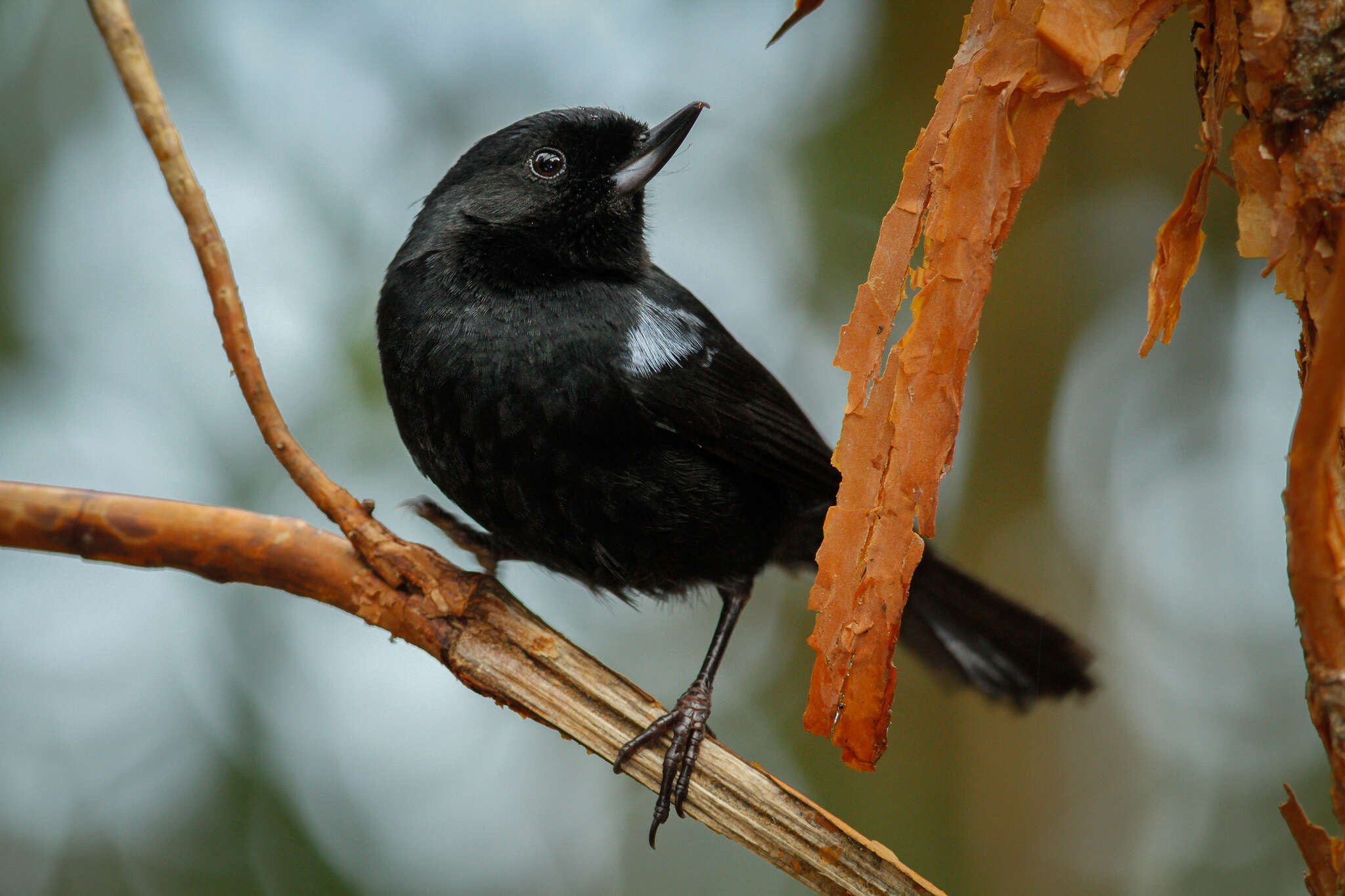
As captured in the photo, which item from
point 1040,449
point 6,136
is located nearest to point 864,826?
point 1040,449

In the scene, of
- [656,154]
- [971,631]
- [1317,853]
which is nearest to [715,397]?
[656,154]

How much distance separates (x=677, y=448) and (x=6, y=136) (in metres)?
3.89

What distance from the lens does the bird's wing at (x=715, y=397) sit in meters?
2.49

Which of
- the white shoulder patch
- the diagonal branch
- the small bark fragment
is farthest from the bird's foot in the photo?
→ the small bark fragment

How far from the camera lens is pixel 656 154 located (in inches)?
111

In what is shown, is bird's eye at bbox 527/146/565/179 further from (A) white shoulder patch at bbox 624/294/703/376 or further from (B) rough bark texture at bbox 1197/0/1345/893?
(B) rough bark texture at bbox 1197/0/1345/893

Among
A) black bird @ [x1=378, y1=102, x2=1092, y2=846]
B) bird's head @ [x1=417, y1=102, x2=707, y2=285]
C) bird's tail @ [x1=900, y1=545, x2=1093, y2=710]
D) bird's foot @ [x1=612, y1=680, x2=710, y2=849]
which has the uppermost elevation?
bird's head @ [x1=417, y1=102, x2=707, y2=285]

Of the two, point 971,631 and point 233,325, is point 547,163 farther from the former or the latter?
point 971,631

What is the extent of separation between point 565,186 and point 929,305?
5.50 ft

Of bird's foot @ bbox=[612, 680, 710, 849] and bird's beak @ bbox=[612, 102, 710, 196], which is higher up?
bird's beak @ bbox=[612, 102, 710, 196]

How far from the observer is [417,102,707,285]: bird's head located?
2.74 meters

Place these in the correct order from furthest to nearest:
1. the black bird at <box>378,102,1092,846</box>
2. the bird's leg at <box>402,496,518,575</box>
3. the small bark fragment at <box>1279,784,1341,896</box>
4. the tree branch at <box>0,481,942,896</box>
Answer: the bird's leg at <box>402,496,518,575</box>, the black bird at <box>378,102,1092,846</box>, the tree branch at <box>0,481,942,896</box>, the small bark fragment at <box>1279,784,1341,896</box>

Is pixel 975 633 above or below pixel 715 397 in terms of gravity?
below

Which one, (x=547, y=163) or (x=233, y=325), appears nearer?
(x=233, y=325)
